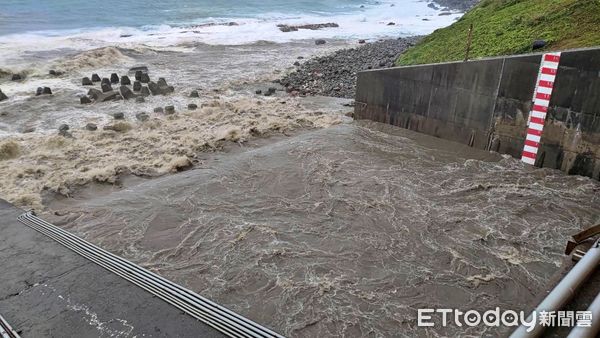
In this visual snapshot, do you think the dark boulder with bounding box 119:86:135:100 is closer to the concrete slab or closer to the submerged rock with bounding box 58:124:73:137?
the submerged rock with bounding box 58:124:73:137

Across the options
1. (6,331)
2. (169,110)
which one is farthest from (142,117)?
(6,331)

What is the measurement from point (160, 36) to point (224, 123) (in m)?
26.7

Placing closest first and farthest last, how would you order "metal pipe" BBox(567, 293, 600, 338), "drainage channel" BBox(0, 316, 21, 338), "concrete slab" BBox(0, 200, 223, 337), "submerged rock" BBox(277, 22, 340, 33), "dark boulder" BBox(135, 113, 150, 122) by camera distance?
"metal pipe" BBox(567, 293, 600, 338), "drainage channel" BBox(0, 316, 21, 338), "concrete slab" BBox(0, 200, 223, 337), "dark boulder" BBox(135, 113, 150, 122), "submerged rock" BBox(277, 22, 340, 33)

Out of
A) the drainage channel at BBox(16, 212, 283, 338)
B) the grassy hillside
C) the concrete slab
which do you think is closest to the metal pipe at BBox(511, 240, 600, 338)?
the drainage channel at BBox(16, 212, 283, 338)

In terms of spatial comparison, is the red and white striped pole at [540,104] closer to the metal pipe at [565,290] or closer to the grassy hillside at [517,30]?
the grassy hillside at [517,30]

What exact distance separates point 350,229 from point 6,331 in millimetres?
5173

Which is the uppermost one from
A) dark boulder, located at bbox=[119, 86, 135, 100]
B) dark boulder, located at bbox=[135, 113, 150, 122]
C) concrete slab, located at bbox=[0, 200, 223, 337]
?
dark boulder, located at bbox=[119, 86, 135, 100]

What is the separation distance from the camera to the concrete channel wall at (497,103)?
9.22 meters

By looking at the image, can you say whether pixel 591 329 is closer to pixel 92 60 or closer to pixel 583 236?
pixel 583 236

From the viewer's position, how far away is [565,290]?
4129 mm

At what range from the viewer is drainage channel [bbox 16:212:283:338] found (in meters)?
5.37

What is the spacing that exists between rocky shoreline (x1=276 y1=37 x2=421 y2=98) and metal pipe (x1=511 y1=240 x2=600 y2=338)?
13990 millimetres

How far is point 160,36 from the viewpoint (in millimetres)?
37625

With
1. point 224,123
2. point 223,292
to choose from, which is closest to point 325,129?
point 224,123
